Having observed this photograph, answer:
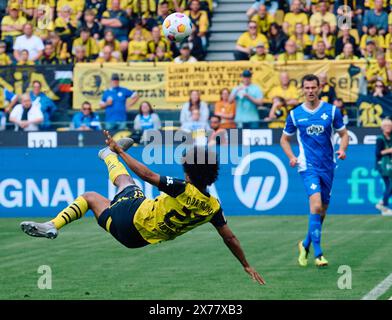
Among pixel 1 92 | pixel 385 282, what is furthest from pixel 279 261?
pixel 1 92

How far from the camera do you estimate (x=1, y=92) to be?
2319 centimetres

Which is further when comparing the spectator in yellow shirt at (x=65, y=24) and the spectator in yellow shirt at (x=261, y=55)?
the spectator in yellow shirt at (x=65, y=24)

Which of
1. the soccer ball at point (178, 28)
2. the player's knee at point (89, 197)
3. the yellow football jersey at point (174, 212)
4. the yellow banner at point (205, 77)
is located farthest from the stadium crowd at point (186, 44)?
the yellow football jersey at point (174, 212)

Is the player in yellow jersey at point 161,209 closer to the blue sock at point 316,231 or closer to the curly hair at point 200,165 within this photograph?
the curly hair at point 200,165

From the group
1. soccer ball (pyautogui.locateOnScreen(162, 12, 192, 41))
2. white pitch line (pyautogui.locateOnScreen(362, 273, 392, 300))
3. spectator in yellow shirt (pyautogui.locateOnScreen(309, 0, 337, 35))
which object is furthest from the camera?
spectator in yellow shirt (pyautogui.locateOnScreen(309, 0, 337, 35))

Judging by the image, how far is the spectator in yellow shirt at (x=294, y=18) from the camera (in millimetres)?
23781

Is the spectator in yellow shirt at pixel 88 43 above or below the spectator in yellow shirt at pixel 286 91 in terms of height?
above

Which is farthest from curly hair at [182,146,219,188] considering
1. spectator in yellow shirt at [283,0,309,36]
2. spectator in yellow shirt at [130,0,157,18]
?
spectator in yellow shirt at [130,0,157,18]

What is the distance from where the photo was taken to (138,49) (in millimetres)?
24078

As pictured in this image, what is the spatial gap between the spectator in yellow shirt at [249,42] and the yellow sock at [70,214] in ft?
44.1

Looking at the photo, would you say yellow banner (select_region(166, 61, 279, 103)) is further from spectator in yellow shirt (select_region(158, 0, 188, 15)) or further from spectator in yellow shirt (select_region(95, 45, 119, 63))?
spectator in yellow shirt (select_region(158, 0, 188, 15))

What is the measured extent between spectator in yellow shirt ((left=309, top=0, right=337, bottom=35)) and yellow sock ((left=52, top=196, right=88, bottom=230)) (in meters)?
13.6

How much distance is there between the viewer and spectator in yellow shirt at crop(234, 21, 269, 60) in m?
23.8
